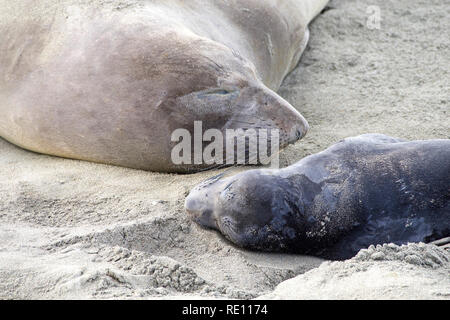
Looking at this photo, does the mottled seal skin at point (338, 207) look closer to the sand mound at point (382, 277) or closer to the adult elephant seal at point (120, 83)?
the sand mound at point (382, 277)

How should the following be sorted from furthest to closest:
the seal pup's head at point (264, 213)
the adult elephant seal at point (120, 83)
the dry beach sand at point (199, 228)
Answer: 1. the adult elephant seal at point (120, 83)
2. the seal pup's head at point (264, 213)
3. the dry beach sand at point (199, 228)

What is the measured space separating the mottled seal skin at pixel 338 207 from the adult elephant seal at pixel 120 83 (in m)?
0.49

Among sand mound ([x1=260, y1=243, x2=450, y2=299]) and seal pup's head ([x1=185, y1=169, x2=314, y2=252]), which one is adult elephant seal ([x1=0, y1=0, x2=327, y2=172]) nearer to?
seal pup's head ([x1=185, y1=169, x2=314, y2=252])

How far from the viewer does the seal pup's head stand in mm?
2307

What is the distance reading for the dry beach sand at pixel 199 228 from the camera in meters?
1.95

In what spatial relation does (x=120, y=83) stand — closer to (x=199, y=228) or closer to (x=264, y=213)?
(x=199, y=228)

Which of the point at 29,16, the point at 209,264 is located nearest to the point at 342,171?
the point at 209,264

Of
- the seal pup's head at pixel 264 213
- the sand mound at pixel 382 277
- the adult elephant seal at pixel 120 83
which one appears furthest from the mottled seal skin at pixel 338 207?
the adult elephant seal at pixel 120 83

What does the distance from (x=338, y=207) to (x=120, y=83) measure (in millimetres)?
1029

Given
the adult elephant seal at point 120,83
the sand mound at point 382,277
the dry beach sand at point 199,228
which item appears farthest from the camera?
the adult elephant seal at point 120,83

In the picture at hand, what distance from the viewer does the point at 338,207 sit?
2.35 meters

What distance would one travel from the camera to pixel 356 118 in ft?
11.3

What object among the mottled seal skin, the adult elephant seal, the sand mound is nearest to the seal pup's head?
the mottled seal skin

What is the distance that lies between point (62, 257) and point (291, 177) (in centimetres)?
81
